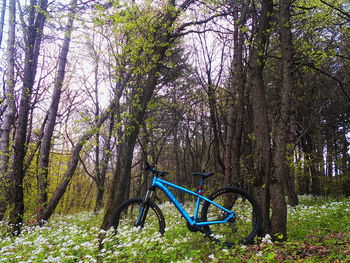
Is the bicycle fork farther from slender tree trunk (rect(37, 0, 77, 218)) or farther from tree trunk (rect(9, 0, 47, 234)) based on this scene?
slender tree trunk (rect(37, 0, 77, 218))

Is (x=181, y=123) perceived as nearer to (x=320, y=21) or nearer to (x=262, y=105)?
(x=320, y=21)

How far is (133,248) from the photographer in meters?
3.73

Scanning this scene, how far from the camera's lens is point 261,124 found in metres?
4.58

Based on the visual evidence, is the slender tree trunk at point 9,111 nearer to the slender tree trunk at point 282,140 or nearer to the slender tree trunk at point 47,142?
the slender tree trunk at point 47,142

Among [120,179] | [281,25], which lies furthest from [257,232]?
[281,25]

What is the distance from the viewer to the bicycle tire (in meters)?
4.83

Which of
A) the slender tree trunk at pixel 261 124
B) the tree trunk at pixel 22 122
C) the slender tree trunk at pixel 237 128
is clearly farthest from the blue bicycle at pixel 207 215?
the tree trunk at pixel 22 122

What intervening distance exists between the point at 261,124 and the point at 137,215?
2.87 metres

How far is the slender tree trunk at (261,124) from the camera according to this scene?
14.0 ft

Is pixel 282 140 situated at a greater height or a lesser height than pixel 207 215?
greater

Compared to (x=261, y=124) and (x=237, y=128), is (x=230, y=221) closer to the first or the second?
(x=261, y=124)

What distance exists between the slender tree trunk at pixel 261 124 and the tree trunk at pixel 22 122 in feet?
18.3

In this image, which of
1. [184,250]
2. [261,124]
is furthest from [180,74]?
[184,250]

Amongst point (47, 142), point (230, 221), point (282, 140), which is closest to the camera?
point (282, 140)
